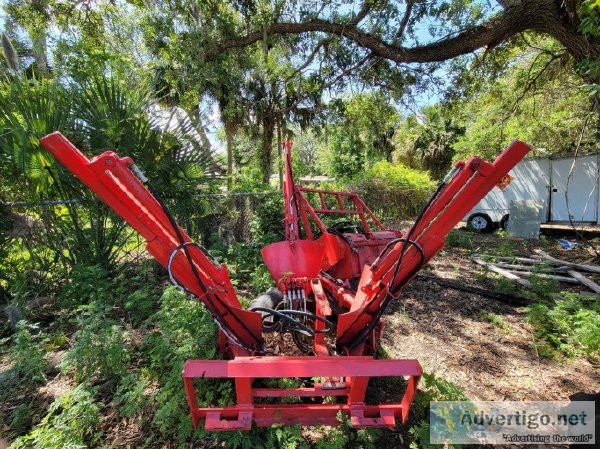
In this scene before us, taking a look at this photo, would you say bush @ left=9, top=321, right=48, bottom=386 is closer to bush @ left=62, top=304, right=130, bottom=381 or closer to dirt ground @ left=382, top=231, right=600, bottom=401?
bush @ left=62, top=304, right=130, bottom=381

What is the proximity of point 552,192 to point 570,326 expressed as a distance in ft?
28.1

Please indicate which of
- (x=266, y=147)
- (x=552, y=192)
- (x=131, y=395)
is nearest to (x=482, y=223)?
(x=552, y=192)

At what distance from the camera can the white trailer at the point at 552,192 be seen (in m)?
9.41

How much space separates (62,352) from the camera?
10.5 ft

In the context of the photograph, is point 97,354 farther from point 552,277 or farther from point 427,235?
point 552,277

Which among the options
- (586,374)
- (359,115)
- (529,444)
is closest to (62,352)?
(529,444)

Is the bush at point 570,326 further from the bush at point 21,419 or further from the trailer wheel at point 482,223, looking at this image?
the trailer wheel at point 482,223

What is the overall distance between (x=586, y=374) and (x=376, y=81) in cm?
742

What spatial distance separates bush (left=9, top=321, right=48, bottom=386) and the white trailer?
33.5 feet

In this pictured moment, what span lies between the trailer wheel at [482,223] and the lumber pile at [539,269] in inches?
155

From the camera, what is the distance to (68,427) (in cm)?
202

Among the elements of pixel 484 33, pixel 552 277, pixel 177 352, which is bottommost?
pixel 552 277

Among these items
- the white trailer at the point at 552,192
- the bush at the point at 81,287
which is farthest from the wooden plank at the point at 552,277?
the bush at the point at 81,287

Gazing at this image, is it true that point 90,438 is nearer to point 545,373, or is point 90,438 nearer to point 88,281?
point 88,281
